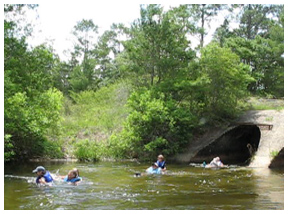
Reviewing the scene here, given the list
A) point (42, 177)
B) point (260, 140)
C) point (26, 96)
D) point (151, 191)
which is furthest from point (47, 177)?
point (260, 140)

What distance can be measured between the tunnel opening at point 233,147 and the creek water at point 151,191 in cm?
607

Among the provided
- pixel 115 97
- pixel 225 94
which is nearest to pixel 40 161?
pixel 115 97

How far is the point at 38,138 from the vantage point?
72.3ft

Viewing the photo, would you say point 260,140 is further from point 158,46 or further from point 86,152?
point 86,152

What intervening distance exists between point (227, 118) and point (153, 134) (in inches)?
223

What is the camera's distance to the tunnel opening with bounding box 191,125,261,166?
25.5 m

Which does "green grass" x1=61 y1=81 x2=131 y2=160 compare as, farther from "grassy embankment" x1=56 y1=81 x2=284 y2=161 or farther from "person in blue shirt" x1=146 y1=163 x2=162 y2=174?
"person in blue shirt" x1=146 y1=163 x2=162 y2=174

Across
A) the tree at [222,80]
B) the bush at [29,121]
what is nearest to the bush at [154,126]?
the tree at [222,80]

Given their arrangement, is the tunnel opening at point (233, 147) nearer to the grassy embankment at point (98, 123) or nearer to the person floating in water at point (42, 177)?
the grassy embankment at point (98, 123)

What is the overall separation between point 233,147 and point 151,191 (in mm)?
16178

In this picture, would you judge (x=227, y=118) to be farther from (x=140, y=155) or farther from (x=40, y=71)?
(x=40, y=71)

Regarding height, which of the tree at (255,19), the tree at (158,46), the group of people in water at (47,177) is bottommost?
the group of people in water at (47,177)

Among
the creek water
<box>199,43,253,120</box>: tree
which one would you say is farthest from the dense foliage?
the creek water

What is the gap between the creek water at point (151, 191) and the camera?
1041 cm
